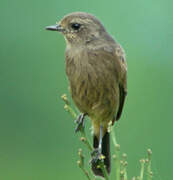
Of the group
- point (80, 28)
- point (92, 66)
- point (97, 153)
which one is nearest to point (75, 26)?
point (80, 28)

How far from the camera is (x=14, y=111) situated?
10078mm

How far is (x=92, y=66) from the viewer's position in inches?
277

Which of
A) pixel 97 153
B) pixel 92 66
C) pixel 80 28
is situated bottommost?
pixel 97 153

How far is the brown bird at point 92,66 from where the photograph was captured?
23.0 ft

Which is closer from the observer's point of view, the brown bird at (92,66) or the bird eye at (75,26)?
the brown bird at (92,66)

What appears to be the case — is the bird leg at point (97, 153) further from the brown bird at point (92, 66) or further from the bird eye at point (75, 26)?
the bird eye at point (75, 26)

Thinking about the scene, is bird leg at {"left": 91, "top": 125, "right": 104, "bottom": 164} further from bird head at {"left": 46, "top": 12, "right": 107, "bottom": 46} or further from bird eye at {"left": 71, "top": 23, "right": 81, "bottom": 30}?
bird eye at {"left": 71, "top": 23, "right": 81, "bottom": 30}

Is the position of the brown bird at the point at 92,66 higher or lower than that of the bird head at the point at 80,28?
lower

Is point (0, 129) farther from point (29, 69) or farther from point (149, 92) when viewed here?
point (149, 92)

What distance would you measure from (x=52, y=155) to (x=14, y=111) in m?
0.95

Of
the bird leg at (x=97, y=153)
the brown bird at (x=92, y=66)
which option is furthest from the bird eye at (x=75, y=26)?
the bird leg at (x=97, y=153)

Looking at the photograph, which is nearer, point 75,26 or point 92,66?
point 92,66

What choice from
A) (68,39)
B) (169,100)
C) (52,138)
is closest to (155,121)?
(169,100)

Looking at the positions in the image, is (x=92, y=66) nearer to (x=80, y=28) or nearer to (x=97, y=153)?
(x=80, y=28)
